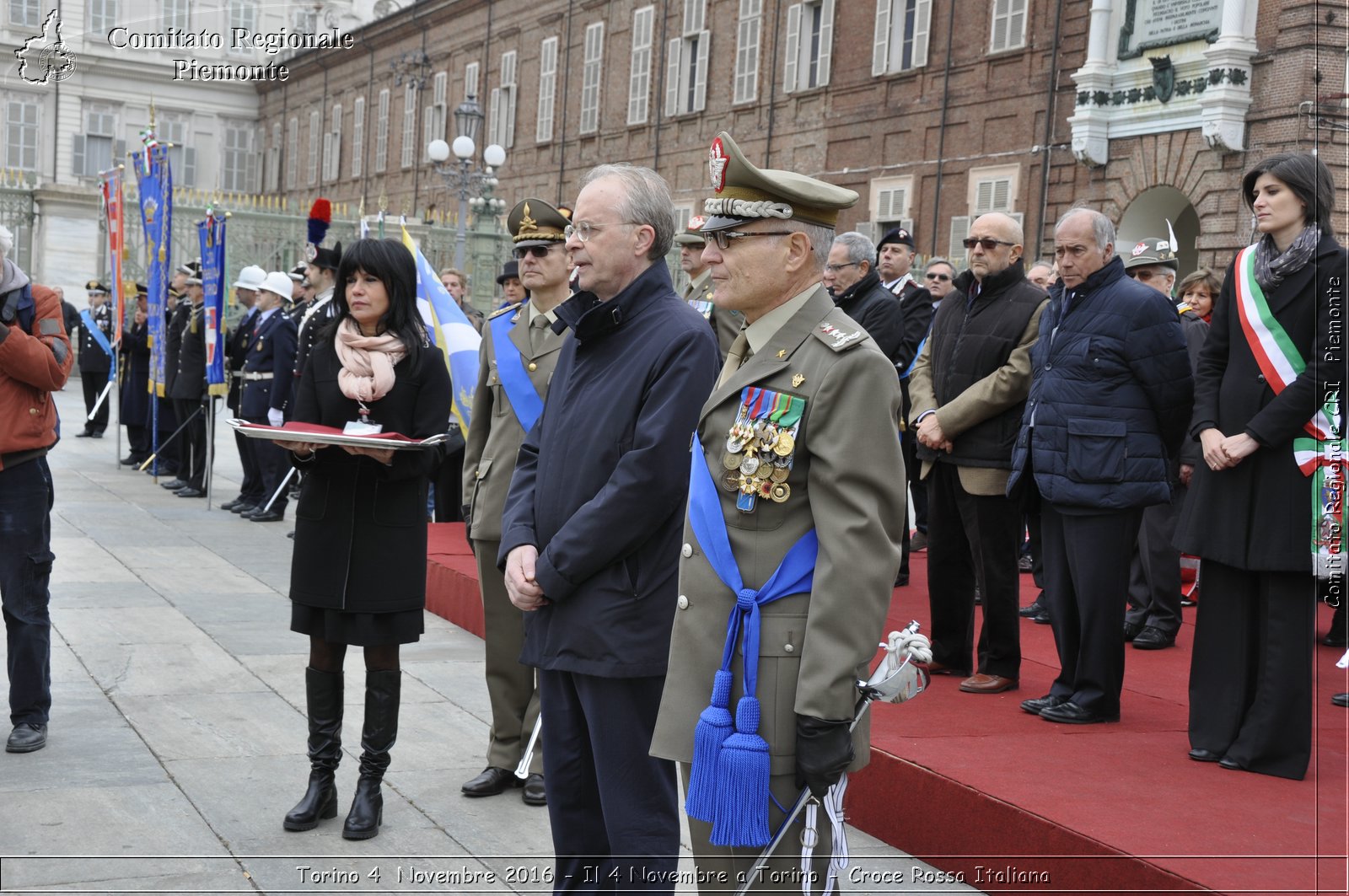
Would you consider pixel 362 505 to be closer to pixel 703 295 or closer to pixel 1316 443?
pixel 703 295

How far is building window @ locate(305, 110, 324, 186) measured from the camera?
148 ft

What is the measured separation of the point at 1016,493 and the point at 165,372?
34.7ft

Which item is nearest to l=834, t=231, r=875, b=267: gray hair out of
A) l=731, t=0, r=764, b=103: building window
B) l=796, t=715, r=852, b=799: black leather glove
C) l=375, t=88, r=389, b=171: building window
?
l=796, t=715, r=852, b=799: black leather glove

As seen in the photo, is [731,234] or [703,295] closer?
[731,234]

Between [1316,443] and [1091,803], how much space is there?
4.38 feet

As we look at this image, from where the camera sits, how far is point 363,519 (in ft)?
14.3

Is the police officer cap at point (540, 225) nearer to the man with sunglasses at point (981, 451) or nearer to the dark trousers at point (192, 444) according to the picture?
the man with sunglasses at point (981, 451)

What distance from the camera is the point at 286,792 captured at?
15.4 ft

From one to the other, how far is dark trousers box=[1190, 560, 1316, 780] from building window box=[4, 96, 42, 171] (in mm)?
42580

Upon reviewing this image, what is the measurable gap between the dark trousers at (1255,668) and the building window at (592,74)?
92.5 ft

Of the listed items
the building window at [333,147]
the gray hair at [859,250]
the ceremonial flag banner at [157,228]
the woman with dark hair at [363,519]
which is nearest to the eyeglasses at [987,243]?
the gray hair at [859,250]

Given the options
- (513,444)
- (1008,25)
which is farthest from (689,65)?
(513,444)

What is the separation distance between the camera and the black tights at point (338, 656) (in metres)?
4.37

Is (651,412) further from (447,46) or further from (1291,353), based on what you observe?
(447,46)
